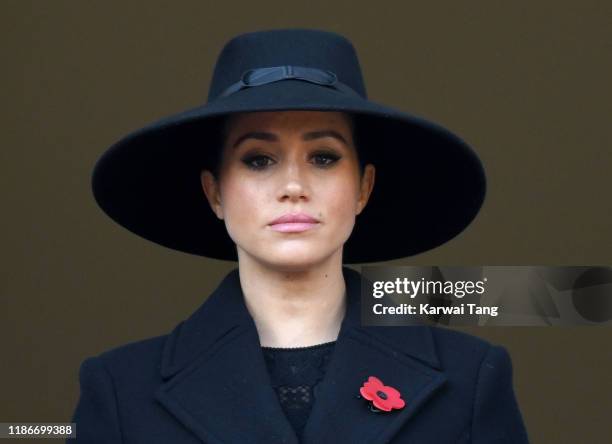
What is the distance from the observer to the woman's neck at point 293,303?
10.8ft

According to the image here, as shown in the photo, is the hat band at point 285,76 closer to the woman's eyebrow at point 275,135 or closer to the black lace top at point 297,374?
the woman's eyebrow at point 275,135

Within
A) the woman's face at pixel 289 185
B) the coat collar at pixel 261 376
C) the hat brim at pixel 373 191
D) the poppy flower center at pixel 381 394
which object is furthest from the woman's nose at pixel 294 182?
the poppy flower center at pixel 381 394

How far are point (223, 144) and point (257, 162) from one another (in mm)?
123

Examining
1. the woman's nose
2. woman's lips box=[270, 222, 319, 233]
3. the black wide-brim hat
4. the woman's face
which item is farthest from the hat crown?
woman's lips box=[270, 222, 319, 233]

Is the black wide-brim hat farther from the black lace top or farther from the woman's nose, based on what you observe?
the black lace top

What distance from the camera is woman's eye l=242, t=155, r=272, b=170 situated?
3.24m

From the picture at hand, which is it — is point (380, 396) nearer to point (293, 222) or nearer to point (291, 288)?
point (291, 288)

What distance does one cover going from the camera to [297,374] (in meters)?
3.27

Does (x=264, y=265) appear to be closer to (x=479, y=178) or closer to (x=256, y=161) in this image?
(x=256, y=161)

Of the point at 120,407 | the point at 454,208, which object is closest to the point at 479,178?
the point at 454,208

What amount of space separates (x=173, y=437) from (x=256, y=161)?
0.56m

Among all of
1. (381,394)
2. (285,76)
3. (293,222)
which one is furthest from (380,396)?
(285,76)

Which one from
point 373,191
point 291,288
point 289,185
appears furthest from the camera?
point 373,191

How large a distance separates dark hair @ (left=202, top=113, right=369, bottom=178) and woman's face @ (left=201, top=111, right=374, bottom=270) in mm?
47
